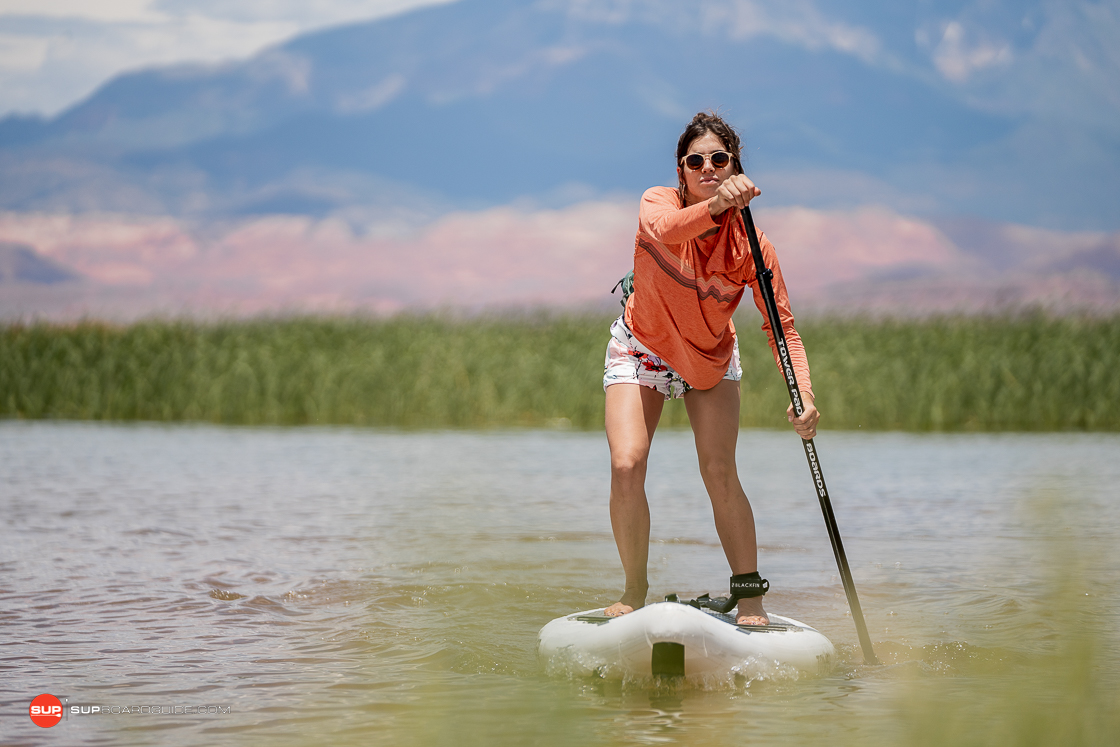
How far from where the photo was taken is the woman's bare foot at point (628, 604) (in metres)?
4.75

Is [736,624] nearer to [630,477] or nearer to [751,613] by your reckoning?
[751,613]

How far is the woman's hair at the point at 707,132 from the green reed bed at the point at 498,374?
11.3 m

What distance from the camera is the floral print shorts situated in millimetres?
4832

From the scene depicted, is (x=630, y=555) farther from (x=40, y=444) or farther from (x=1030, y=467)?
(x=40, y=444)

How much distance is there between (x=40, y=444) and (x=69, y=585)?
28.9 feet

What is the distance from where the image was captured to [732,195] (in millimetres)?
4137

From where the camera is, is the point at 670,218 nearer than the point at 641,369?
Yes

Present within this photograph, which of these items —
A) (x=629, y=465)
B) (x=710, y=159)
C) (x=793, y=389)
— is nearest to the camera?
(x=710, y=159)

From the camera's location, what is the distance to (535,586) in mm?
6664

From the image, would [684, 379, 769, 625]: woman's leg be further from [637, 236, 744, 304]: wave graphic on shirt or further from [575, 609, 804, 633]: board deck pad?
[637, 236, 744, 304]: wave graphic on shirt

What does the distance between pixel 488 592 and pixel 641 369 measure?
87.8 inches

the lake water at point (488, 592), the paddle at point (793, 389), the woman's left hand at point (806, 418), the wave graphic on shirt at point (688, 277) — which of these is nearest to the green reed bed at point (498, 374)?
the lake water at point (488, 592)

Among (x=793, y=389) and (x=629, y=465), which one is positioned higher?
(x=793, y=389)

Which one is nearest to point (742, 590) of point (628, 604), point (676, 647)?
point (628, 604)
